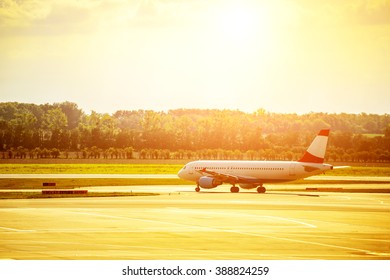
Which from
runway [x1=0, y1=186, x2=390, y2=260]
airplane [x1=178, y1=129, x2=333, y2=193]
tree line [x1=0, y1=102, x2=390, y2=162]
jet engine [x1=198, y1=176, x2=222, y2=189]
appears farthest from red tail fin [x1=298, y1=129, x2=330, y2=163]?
tree line [x1=0, y1=102, x2=390, y2=162]

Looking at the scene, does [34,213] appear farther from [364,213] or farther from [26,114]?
[26,114]

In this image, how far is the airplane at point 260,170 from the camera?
84688mm

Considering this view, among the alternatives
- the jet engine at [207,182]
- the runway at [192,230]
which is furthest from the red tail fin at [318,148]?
the runway at [192,230]

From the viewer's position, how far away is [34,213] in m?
51.8

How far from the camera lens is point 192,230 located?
4097 centimetres

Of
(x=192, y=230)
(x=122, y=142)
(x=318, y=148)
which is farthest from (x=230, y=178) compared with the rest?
(x=122, y=142)

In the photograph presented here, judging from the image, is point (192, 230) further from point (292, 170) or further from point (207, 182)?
point (207, 182)

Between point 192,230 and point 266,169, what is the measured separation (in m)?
47.5

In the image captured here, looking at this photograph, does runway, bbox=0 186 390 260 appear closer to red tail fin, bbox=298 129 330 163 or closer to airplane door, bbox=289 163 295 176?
red tail fin, bbox=298 129 330 163

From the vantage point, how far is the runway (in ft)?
105

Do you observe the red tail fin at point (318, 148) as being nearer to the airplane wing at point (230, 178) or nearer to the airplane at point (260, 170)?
the airplane at point (260, 170)

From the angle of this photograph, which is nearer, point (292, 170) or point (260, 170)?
point (292, 170)

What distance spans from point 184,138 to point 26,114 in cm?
7112
